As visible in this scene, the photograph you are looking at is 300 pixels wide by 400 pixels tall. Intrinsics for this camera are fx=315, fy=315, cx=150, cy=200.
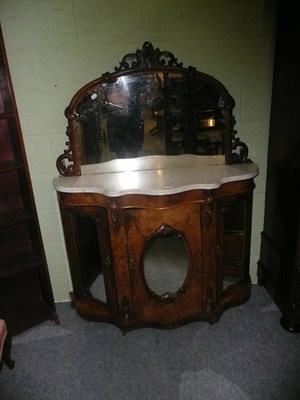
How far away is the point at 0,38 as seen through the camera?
155 centimetres

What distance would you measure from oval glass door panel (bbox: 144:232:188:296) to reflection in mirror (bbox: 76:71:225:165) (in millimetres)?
555

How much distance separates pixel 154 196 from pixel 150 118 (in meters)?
0.55

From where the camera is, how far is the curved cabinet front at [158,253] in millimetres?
1666

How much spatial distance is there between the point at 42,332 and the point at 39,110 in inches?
55.1

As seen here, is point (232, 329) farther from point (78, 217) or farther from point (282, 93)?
point (282, 93)

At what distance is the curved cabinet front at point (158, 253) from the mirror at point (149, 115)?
0.34 m

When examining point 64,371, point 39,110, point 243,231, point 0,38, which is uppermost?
point 0,38

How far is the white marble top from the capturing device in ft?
5.27

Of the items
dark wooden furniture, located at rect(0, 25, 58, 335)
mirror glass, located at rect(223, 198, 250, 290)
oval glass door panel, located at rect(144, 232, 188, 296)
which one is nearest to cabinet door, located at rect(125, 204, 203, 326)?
oval glass door panel, located at rect(144, 232, 188, 296)

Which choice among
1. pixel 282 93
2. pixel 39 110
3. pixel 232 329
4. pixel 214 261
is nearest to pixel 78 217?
pixel 39 110

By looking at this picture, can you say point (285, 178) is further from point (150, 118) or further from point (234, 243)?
point (150, 118)

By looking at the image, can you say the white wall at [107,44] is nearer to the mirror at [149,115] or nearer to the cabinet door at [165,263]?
the mirror at [149,115]

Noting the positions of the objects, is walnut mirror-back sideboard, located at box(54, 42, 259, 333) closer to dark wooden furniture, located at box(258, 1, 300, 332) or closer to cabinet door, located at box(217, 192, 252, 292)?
cabinet door, located at box(217, 192, 252, 292)

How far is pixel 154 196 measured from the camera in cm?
161
